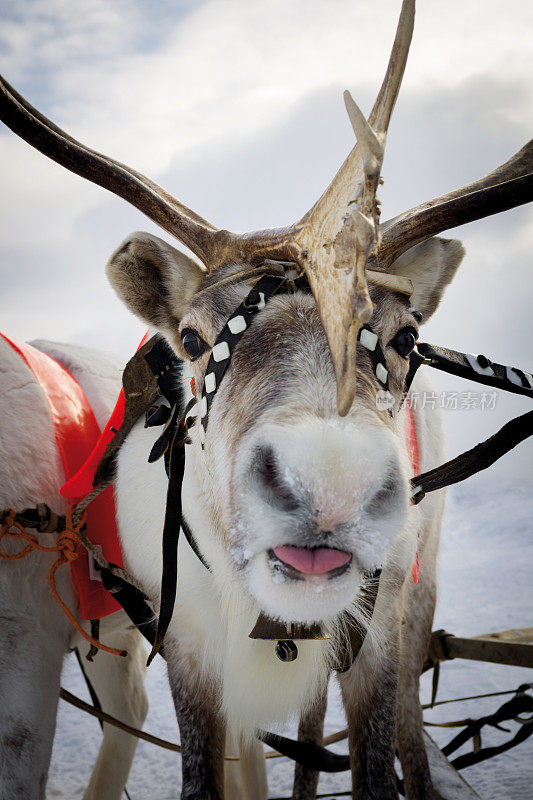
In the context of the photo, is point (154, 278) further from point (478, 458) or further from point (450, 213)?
point (478, 458)

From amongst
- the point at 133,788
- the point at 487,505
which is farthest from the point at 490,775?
the point at 487,505

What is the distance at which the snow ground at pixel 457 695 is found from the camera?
392 centimetres

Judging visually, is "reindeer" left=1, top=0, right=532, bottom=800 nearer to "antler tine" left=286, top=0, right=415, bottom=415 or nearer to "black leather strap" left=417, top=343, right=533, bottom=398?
"antler tine" left=286, top=0, right=415, bottom=415

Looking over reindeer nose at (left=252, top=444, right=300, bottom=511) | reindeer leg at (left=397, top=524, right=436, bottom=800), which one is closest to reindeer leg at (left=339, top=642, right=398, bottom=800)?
reindeer leg at (left=397, top=524, right=436, bottom=800)

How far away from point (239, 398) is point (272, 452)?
0.31m

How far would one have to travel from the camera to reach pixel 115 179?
1.85 meters

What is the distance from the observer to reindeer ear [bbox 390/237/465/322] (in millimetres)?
2076

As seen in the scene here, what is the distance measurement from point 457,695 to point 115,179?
4.87 m

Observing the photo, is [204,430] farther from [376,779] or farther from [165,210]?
[376,779]

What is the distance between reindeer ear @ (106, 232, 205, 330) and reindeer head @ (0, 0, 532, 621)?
8 centimetres

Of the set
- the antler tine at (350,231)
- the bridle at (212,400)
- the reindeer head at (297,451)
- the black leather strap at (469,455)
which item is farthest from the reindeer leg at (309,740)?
the antler tine at (350,231)

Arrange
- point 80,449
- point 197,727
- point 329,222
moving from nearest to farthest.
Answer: point 329,222 < point 197,727 < point 80,449

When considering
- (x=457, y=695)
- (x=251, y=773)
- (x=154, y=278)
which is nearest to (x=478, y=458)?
(x=154, y=278)

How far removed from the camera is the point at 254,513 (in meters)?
1.30
